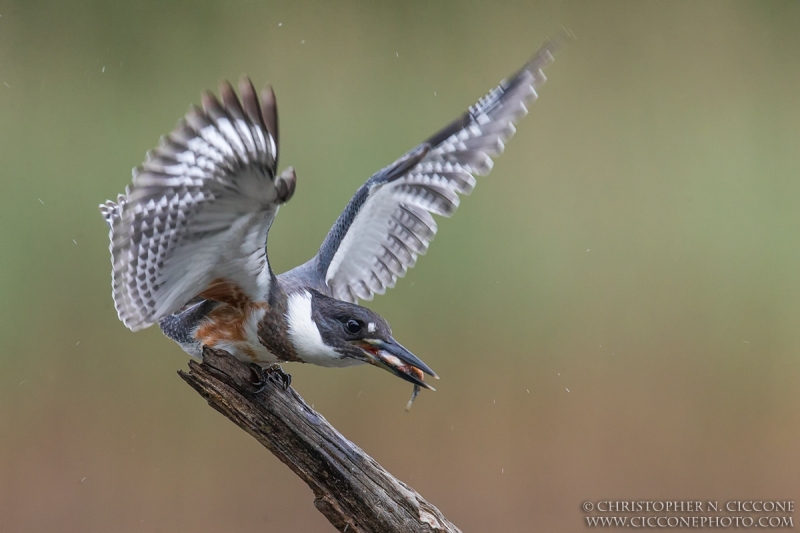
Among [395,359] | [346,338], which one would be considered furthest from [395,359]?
[346,338]

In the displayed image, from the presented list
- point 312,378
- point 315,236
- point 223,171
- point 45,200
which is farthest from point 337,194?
point 223,171

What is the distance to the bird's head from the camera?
1818 millimetres

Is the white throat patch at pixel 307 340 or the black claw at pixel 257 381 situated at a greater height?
the white throat patch at pixel 307 340

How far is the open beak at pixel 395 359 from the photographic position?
1789mm

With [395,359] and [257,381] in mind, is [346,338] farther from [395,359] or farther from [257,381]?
[257,381]

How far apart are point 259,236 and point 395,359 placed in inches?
16.8

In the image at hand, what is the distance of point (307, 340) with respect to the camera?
1.85m

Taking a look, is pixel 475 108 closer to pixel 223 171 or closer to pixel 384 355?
pixel 384 355

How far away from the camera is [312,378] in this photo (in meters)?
3.79

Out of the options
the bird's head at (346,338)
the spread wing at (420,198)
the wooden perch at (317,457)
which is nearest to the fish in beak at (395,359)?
the bird's head at (346,338)

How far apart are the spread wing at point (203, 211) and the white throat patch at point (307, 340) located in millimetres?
96

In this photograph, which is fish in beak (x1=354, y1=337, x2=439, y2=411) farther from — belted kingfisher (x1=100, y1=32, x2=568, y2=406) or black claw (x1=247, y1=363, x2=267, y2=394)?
black claw (x1=247, y1=363, x2=267, y2=394)

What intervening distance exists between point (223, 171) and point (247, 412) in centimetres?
64

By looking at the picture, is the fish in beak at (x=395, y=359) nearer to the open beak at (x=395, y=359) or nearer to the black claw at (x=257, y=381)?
the open beak at (x=395, y=359)
